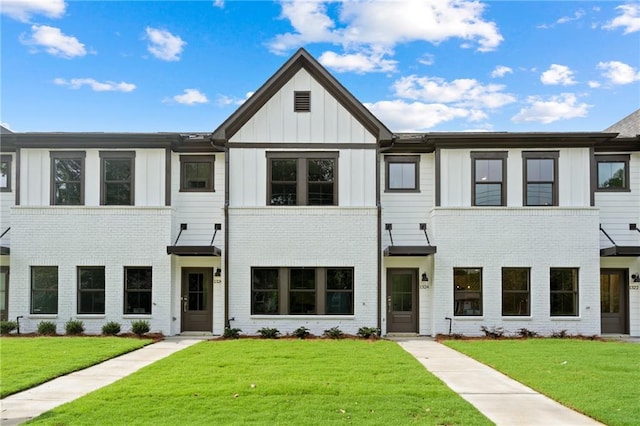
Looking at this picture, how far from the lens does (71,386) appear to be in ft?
30.3

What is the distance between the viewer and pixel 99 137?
1656 centimetres

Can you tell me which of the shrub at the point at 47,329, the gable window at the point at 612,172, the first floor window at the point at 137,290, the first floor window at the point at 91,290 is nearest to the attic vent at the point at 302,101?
the first floor window at the point at 137,290

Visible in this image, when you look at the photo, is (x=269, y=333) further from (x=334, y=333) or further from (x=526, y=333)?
(x=526, y=333)

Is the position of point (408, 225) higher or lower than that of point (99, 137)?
lower

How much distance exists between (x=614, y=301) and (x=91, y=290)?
16847mm

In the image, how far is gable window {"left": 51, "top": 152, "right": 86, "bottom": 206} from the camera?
55.3 feet

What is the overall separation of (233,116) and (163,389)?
9874 mm

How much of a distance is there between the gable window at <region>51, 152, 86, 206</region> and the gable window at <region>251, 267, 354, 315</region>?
622cm

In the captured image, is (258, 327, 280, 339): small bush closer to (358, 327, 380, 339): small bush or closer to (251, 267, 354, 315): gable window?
(251, 267, 354, 315): gable window

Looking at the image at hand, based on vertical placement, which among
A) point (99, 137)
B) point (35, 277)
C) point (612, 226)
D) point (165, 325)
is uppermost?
Result: point (99, 137)

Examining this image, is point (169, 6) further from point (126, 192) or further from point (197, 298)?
point (197, 298)

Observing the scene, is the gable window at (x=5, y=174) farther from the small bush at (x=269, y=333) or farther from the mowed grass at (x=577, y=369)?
the mowed grass at (x=577, y=369)

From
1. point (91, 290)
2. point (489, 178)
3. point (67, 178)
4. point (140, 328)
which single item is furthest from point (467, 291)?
point (67, 178)

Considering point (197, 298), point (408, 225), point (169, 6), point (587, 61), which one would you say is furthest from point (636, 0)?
point (197, 298)
